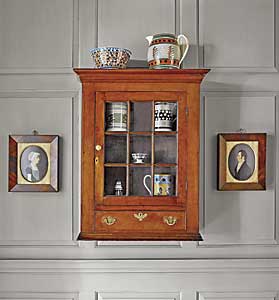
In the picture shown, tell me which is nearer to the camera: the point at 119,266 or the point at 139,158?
the point at 139,158

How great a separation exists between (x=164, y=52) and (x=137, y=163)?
481mm

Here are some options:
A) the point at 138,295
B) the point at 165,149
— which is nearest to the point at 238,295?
the point at 138,295

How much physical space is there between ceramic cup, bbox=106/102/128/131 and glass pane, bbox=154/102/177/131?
13 centimetres

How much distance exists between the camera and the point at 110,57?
2252mm

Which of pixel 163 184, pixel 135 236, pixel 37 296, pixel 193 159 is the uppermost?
Answer: pixel 193 159

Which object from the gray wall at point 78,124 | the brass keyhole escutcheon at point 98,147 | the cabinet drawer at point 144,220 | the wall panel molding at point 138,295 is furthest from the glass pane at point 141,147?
the wall panel molding at point 138,295

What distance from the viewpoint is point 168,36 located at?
89.8 inches

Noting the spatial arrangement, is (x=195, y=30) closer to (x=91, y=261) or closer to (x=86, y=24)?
(x=86, y=24)

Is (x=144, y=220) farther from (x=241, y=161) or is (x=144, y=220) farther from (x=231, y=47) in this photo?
(x=231, y=47)

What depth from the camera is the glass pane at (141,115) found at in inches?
87.7

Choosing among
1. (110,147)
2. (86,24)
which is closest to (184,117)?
(110,147)

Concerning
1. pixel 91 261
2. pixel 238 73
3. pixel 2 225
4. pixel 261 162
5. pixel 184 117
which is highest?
pixel 238 73

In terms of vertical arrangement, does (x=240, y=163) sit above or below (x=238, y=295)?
above

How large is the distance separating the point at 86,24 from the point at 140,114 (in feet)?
1.78
